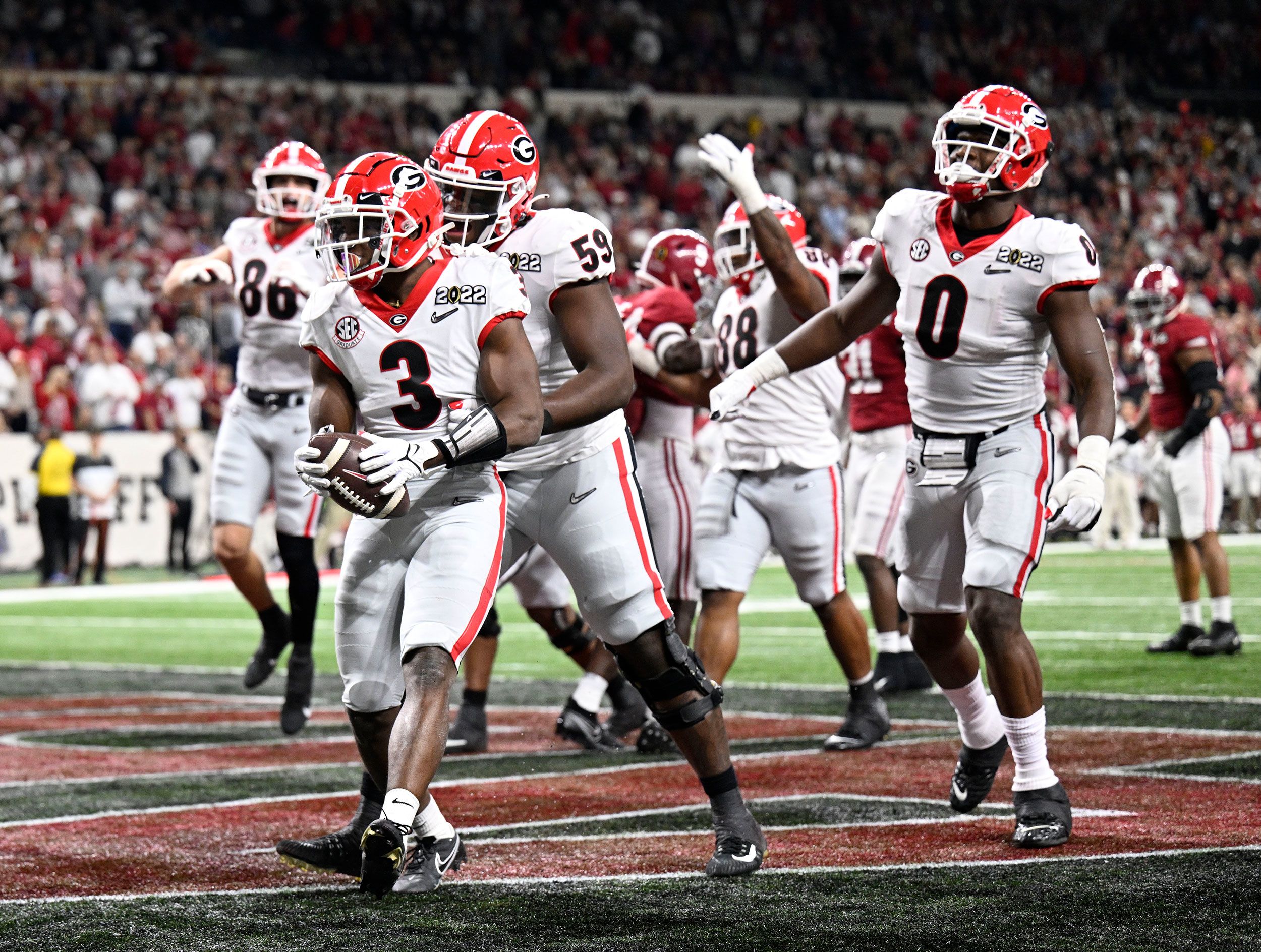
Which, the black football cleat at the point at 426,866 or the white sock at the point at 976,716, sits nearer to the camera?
the black football cleat at the point at 426,866

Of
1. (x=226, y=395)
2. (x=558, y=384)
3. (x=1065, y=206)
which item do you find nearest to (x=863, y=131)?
(x=1065, y=206)

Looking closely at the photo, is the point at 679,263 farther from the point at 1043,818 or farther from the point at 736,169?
the point at 1043,818

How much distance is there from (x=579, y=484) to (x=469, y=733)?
2.47 m

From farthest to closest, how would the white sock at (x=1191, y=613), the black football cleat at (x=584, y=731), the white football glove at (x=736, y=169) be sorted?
the white sock at (x=1191, y=613) → the black football cleat at (x=584, y=731) → the white football glove at (x=736, y=169)

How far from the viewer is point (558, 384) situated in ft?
16.8

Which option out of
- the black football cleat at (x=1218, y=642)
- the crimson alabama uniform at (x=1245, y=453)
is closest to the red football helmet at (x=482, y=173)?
the black football cleat at (x=1218, y=642)

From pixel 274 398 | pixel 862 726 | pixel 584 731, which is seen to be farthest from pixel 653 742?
pixel 274 398

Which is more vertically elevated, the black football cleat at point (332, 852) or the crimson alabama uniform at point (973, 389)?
the crimson alabama uniform at point (973, 389)

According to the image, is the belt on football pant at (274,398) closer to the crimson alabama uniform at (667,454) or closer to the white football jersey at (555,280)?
the crimson alabama uniform at (667,454)

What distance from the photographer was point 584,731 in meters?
6.92

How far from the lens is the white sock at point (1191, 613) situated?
387 inches

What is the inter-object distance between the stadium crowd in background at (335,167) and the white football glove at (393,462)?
23.6 ft

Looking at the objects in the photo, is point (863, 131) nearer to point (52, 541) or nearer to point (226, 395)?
point (226, 395)

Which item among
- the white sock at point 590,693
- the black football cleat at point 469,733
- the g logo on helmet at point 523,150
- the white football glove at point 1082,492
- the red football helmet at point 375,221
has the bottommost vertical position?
the black football cleat at point 469,733
